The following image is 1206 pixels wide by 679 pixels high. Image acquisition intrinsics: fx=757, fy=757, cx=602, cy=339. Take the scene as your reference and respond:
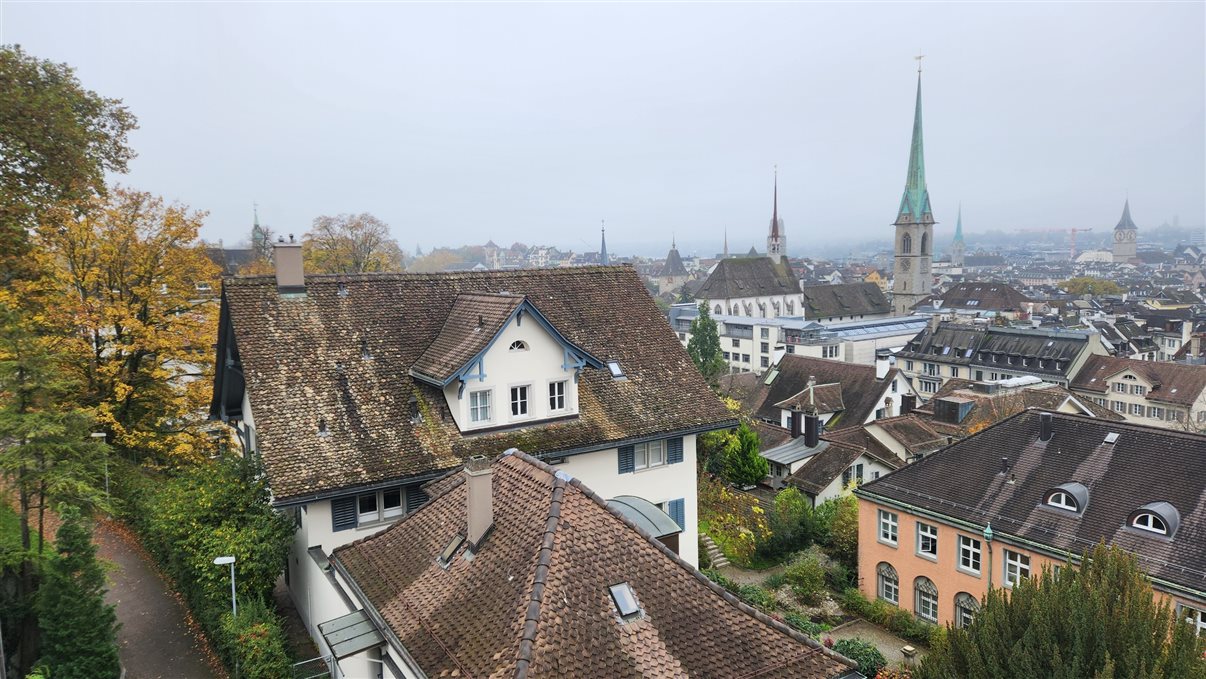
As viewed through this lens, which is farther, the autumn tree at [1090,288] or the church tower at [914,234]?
the autumn tree at [1090,288]

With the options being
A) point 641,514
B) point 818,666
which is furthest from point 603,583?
point 641,514

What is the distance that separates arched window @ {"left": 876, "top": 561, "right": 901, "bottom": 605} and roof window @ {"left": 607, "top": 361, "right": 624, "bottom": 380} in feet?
43.4

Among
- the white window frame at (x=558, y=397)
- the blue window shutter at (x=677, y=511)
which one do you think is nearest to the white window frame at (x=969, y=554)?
the blue window shutter at (x=677, y=511)

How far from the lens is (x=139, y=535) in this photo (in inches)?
975

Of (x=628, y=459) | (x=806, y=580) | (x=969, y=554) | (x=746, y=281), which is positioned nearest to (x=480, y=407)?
(x=628, y=459)

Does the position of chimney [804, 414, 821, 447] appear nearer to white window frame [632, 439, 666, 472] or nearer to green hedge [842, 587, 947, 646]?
green hedge [842, 587, 947, 646]

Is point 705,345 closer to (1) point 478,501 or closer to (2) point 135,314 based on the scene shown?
(2) point 135,314

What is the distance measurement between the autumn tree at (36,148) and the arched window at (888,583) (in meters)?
32.0

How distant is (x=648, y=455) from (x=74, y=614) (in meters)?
14.5

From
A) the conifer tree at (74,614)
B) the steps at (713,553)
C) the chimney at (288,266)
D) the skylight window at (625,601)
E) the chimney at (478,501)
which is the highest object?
the chimney at (288,266)

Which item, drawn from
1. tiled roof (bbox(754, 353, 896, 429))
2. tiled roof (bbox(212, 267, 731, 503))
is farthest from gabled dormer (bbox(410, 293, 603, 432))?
tiled roof (bbox(754, 353, 896, 429))

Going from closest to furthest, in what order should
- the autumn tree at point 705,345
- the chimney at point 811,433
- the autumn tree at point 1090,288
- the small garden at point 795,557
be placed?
1. the small garden at point 795,557
2. the chimney at point 811,433
3. the autumn tree at point 705,345
4. the autumn tree at point 1090,288

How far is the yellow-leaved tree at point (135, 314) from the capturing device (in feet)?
86.8

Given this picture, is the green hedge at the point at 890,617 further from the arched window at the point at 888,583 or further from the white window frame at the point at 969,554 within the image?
the white window frame at the point at 969,554
